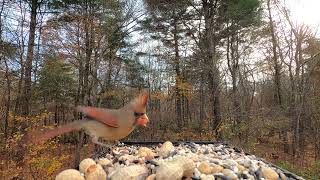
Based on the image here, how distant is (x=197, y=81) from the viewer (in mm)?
20016

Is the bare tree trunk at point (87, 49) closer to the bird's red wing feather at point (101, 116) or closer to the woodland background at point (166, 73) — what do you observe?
the woodland background at point (166, 73)

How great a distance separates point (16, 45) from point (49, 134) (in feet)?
40.4

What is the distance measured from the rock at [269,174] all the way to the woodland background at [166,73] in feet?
26.8

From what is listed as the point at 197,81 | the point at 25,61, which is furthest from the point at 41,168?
the point at 197,81

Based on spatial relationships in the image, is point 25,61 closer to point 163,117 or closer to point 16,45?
point 16,45

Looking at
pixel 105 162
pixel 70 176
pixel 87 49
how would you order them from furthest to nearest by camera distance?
pixel 87 49 → pixel 105 162 → pixel 70 176

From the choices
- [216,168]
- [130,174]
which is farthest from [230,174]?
[130,174]

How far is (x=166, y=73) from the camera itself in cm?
2223

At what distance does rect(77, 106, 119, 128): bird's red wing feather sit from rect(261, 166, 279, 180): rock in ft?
4.64

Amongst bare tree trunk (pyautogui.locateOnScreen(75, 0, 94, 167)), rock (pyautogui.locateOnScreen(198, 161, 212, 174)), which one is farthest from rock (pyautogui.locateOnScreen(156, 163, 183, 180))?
bare tree trunk (pyautogui.locateOnScreen(75, 0, 94, 167))

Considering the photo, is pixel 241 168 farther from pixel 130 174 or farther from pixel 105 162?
pixel 105 162

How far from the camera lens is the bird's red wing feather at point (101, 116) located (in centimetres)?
342

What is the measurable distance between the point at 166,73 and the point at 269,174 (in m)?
19.3

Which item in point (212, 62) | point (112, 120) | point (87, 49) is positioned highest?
point (87, 49)
